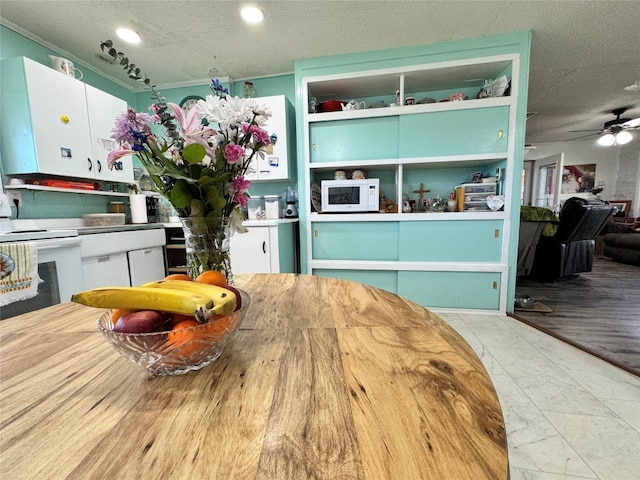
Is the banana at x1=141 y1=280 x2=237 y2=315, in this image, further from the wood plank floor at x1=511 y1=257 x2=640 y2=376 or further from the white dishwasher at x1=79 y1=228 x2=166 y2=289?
the wood plank floor at x1=511 y1=257 x2=640 y2=376

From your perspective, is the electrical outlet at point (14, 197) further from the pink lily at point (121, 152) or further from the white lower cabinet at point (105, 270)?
the pink lily at point (121, 152)

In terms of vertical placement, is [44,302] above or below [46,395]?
below

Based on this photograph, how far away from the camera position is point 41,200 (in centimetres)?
216

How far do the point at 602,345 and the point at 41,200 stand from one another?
174 inches

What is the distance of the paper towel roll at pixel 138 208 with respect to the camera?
2791 millimetres

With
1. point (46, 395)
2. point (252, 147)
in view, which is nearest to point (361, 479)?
point (46, 395)

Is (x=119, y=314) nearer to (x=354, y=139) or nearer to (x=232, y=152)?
(x=232, y=152)

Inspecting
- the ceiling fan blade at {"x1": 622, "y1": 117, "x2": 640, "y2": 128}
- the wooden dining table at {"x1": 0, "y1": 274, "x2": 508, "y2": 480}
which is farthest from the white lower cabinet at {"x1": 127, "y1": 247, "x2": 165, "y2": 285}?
the ceiling fan blade at {"x1": 622, "y1": 117, "x2": 640, "y2": 128}

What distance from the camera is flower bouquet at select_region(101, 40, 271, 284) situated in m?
0.62

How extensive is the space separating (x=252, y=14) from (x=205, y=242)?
204cm

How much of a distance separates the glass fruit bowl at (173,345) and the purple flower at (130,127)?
0.40m

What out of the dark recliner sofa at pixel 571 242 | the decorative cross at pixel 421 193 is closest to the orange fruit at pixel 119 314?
the decorative cross at pixel 421 193

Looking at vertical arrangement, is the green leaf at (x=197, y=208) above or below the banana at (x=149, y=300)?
above

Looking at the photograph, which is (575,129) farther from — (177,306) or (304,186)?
(177,306)
